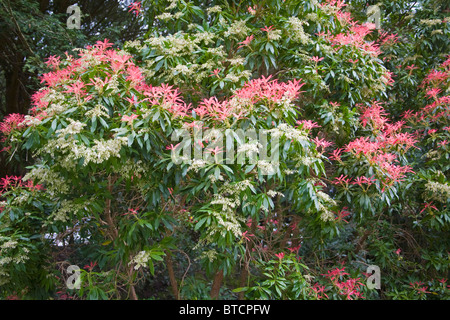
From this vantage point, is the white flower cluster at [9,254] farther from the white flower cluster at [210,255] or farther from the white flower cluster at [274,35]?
the white flower cluster at [274,35]

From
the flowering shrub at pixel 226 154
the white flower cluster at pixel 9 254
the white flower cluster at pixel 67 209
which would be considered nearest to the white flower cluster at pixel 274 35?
the flowering shrub at pixel 226 154

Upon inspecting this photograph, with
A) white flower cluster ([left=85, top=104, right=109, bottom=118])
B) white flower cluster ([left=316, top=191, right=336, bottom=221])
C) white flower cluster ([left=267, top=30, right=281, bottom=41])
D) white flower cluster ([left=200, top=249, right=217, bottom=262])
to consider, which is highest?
white flower cluster ([left=267, top=30, right=281, bottom=41])

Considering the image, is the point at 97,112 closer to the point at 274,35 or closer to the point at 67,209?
the point at 67,209

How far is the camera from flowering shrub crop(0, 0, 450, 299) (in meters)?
2.14

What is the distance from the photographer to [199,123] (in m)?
2.18

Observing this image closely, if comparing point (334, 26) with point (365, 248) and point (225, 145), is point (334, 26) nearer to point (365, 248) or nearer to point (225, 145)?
point (225, 145)

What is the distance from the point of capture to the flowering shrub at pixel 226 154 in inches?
84.4

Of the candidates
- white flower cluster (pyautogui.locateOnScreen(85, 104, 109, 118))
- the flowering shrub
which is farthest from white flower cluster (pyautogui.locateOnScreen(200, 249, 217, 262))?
white flower cluster (pyautogui.locateOnScreen(85, 104, 109, 118))

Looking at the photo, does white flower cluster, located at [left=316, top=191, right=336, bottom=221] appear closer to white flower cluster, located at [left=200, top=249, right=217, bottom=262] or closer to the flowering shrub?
the flowering shrub

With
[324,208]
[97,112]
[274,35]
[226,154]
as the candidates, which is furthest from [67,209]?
[274,35]

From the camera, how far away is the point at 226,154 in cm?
215

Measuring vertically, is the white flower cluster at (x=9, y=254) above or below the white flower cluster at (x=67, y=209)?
below

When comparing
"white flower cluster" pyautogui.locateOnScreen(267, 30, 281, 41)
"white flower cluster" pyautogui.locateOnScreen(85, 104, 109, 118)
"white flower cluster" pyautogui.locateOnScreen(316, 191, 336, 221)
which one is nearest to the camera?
"white flower cluster" pyautogui.locateOnScreen(85, 104, 109, 118)
